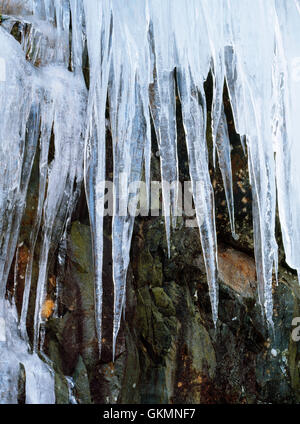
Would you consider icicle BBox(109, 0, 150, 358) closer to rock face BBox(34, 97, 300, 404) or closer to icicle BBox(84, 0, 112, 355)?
icicle BBox(84, 0, 112, 355)

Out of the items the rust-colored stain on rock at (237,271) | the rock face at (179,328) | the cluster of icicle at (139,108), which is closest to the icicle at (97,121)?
the cluster of icicle at (139,108)

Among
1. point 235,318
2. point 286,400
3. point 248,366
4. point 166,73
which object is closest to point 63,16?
point 166,73

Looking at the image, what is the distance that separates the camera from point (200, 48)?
2.92 m

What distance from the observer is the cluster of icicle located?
2607 millimetres

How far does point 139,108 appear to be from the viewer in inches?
110

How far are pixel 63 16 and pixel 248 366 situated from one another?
2345 mm

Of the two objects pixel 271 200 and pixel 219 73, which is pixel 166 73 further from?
pixel 271 200

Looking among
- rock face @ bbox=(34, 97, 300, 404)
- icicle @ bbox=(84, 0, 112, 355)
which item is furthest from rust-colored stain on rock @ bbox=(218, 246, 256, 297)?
icicle @ bbox=(84, 0, 112, 355)

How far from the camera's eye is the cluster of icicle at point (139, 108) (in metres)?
2.61
